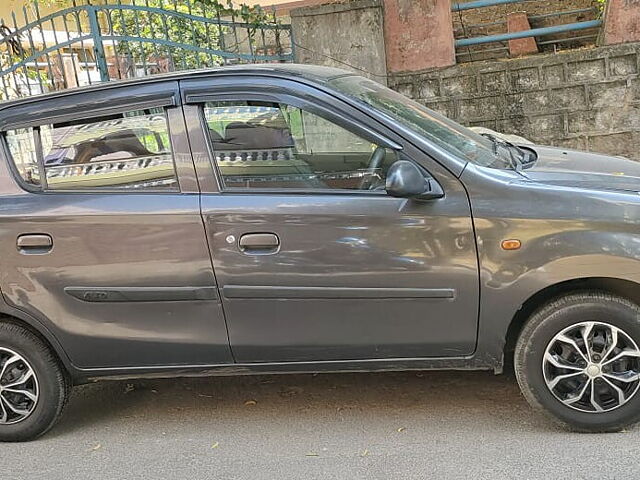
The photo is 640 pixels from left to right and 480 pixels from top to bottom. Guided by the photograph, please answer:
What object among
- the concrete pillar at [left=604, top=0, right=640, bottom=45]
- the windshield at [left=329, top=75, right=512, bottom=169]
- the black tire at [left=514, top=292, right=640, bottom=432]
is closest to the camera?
the black tire at [left=514, top=292, right=640, bottom=432]

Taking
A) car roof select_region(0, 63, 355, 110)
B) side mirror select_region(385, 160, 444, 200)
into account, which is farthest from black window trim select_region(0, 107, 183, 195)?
side mirror select_region(385, 160, 444, 200)

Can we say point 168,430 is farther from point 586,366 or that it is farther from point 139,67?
point 139,67

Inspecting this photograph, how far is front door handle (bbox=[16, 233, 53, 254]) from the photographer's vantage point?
3475mm

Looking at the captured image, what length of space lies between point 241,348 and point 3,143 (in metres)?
1.74

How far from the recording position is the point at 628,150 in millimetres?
6945

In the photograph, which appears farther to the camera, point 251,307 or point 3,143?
point 3,143

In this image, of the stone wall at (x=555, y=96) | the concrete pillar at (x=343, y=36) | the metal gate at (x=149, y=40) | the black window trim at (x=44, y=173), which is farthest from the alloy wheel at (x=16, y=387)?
the stone wall at (x=555, y=96)

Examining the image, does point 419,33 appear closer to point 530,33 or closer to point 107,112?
point 530,33

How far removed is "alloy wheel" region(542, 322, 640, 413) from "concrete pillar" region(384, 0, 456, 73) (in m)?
4.59

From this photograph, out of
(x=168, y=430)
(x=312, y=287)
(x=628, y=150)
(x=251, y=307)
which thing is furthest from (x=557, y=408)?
(x=628, y=150)

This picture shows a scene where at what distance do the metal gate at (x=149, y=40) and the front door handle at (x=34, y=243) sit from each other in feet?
12.5

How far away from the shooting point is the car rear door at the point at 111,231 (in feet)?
11.2

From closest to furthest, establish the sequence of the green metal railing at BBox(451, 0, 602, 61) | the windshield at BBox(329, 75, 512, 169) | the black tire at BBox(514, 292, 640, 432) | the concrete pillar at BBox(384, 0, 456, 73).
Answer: the black tire at BBox(514, 292, 640, 432) < the windshield at BBox(329, 75, 512, 169) < the concrete pillar at BBox(384, 0, 456, 73) < the green metal railing at BBox(451, 0, 602, 61)

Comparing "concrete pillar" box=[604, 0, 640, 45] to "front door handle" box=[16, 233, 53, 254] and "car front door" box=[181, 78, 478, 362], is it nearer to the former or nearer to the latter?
"car front door" box=[181, 78, 478, 362]
